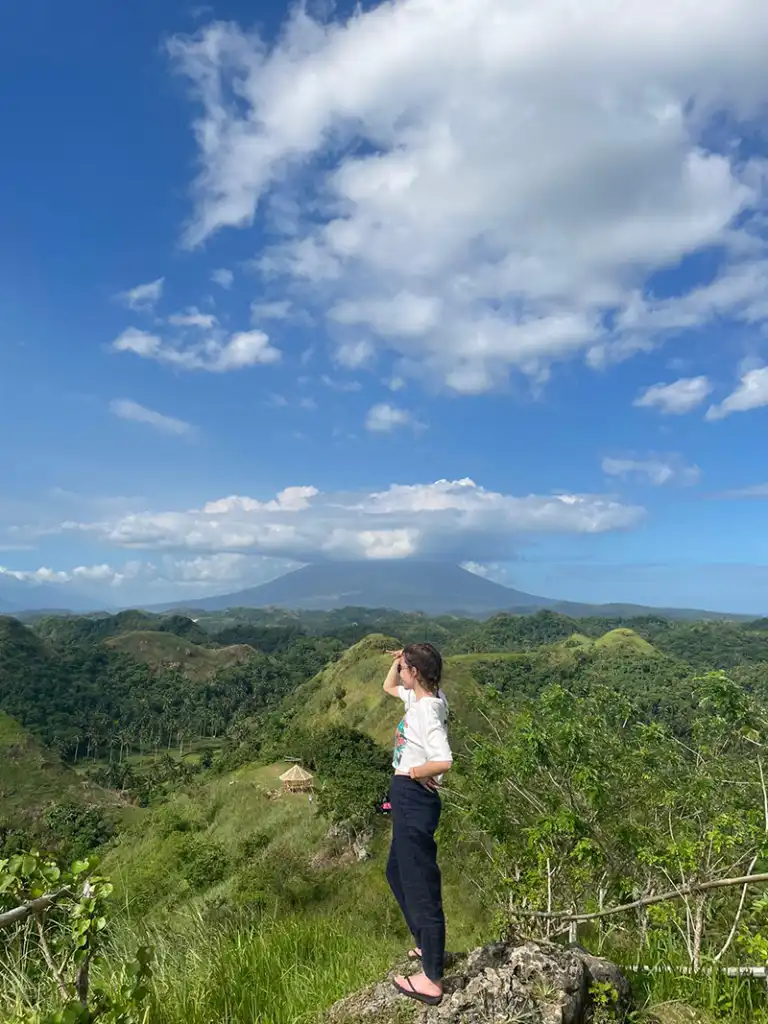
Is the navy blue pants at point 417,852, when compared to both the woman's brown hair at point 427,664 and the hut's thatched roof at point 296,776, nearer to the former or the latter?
the woman's brown hair at point 427,664

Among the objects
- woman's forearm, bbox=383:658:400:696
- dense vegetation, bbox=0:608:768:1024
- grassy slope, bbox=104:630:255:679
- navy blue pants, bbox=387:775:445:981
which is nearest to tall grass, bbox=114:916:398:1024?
dense vegetation, bbox=0:608:768:1024

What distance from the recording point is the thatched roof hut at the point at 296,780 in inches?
1746

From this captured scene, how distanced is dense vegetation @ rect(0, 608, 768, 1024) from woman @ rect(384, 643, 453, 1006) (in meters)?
0.59

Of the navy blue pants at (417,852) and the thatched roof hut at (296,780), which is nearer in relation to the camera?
the navy blue pants at (417,852)

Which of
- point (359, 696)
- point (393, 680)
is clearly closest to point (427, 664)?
point (393, 680)

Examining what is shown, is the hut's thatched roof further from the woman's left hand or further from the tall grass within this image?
the woman's left hand

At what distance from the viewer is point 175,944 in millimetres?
4246

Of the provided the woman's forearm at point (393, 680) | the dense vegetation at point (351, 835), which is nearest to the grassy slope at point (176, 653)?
the dense vegetation at point (351, 835)

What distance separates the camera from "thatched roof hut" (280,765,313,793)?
4434 centimetres

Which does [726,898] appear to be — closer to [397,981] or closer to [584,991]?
[584,991]

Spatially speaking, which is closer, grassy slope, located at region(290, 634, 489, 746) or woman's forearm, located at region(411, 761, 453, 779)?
woman's forearm, located at region(411, 761, 453, 779)

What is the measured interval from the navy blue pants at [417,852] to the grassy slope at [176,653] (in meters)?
127

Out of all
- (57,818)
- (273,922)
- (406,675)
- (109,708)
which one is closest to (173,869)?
(57,818)

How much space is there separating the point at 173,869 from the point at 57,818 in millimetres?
26783
